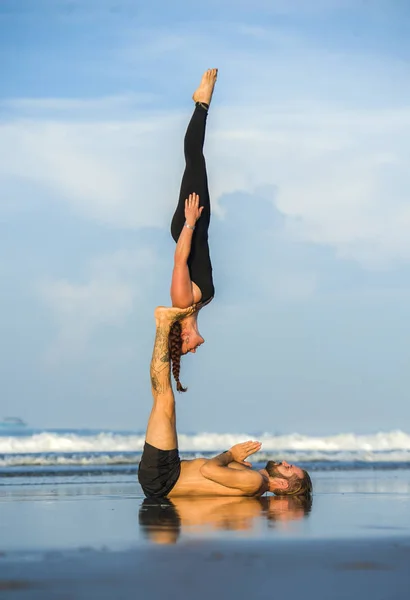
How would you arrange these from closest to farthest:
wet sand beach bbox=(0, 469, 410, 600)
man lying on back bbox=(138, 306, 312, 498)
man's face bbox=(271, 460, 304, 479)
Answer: wet sand beach bbox=(0, 469, 410, 600), man lying on back bbox=(138, 306, 312, 498), man's face bbox=(271, 460, 304, 479)

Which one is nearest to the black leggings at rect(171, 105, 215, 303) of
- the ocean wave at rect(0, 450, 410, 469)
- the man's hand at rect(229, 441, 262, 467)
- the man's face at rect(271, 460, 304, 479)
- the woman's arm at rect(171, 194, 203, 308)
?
the woman's arm at rect(171, 194, 203, 308)

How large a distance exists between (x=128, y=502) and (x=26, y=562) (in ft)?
11.3

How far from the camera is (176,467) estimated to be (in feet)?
25.3

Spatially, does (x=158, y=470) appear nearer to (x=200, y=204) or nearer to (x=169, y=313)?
(x=169, y=313)

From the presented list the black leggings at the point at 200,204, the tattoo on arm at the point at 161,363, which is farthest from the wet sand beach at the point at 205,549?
the black leggings at the point at 200,204

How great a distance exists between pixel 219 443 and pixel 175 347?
17.7m

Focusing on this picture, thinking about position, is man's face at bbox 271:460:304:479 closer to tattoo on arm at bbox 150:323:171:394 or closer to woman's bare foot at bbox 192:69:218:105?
tattoo on arm at bbox 150:323:171:394

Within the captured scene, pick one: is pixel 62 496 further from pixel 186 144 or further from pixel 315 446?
pixel 315 446

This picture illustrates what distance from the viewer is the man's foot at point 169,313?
24.3 feet

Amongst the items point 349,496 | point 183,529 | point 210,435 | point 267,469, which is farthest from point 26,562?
point 210,435

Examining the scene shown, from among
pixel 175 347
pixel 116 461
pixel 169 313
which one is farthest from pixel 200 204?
pixel 116 461

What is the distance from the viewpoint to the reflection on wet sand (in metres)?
5.46

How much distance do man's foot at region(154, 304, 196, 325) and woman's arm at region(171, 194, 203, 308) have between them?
45 millimetres

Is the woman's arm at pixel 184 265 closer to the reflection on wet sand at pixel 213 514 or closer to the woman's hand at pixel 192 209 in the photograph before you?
the woman's hand at pixel 192 209
